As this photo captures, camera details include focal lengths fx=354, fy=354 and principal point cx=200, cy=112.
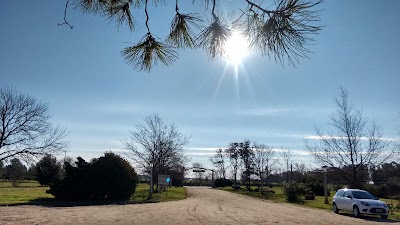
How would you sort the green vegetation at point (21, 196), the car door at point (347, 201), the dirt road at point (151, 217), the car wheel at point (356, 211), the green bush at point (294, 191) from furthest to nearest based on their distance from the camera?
1. the green bush at point (294, 191)
2. the green vegetation at point (21, 196)
3. the car door at point (347, 201)
4. the car wheel at point (356, 211)
5. the dirt road at point (151, 217)

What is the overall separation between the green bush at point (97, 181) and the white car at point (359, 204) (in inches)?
645

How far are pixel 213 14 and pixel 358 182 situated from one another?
24.9 meters

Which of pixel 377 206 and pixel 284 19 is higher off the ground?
pixel 284 19

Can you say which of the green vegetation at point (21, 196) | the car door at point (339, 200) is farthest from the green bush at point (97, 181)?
the car door at point (339, 200)

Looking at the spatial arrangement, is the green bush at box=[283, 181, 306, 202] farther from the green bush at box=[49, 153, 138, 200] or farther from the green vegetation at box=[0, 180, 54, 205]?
the green vegetation at box=[0, 180, 54, 205]

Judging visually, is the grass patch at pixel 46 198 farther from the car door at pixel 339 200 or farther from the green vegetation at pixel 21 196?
the car door at pixel 339 200

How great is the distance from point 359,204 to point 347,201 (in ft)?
4.46

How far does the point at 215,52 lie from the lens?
390 cm

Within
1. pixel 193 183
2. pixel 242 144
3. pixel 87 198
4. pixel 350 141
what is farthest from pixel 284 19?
pixel 193 183

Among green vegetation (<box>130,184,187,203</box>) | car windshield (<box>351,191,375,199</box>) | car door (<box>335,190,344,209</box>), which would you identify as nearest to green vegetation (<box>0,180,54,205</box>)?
green vegetation (<box>130,184,187,203</box>)

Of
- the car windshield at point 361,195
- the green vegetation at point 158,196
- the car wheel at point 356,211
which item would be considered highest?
the car windshield at point 361,195

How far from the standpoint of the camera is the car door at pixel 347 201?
68.9ft

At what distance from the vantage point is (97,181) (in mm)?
28172

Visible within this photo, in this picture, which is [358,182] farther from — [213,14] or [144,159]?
[213,14]
